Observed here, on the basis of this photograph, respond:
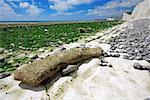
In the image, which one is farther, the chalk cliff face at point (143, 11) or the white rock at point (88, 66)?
the chalk cliff face at point (143, 11)

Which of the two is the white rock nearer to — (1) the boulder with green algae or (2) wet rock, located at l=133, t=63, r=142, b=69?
(1) the boulder with green algae

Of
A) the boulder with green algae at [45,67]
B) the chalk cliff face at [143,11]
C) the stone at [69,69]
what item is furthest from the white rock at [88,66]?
the chalk cliff face at [143,11]

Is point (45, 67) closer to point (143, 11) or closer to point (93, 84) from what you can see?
point (93, 84)

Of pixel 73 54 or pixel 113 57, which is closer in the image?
pixel 73 54

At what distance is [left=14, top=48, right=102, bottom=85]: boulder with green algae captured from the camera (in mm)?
11530

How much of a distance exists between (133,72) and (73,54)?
3.34 m

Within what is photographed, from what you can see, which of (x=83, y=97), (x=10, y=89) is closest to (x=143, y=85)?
(x=83, y=97)

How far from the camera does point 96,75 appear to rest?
11547mm

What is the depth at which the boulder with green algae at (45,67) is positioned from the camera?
37.8ft

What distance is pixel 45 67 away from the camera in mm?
11867

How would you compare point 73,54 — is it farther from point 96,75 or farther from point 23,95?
point 23,95

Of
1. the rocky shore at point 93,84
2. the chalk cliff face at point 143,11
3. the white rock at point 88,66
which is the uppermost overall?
the white rock at point 88,66

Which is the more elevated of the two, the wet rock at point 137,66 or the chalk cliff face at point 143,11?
the wet rock at point 137,66

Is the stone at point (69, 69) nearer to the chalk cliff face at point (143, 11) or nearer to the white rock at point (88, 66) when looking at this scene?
the white rock at point (88, 66)
